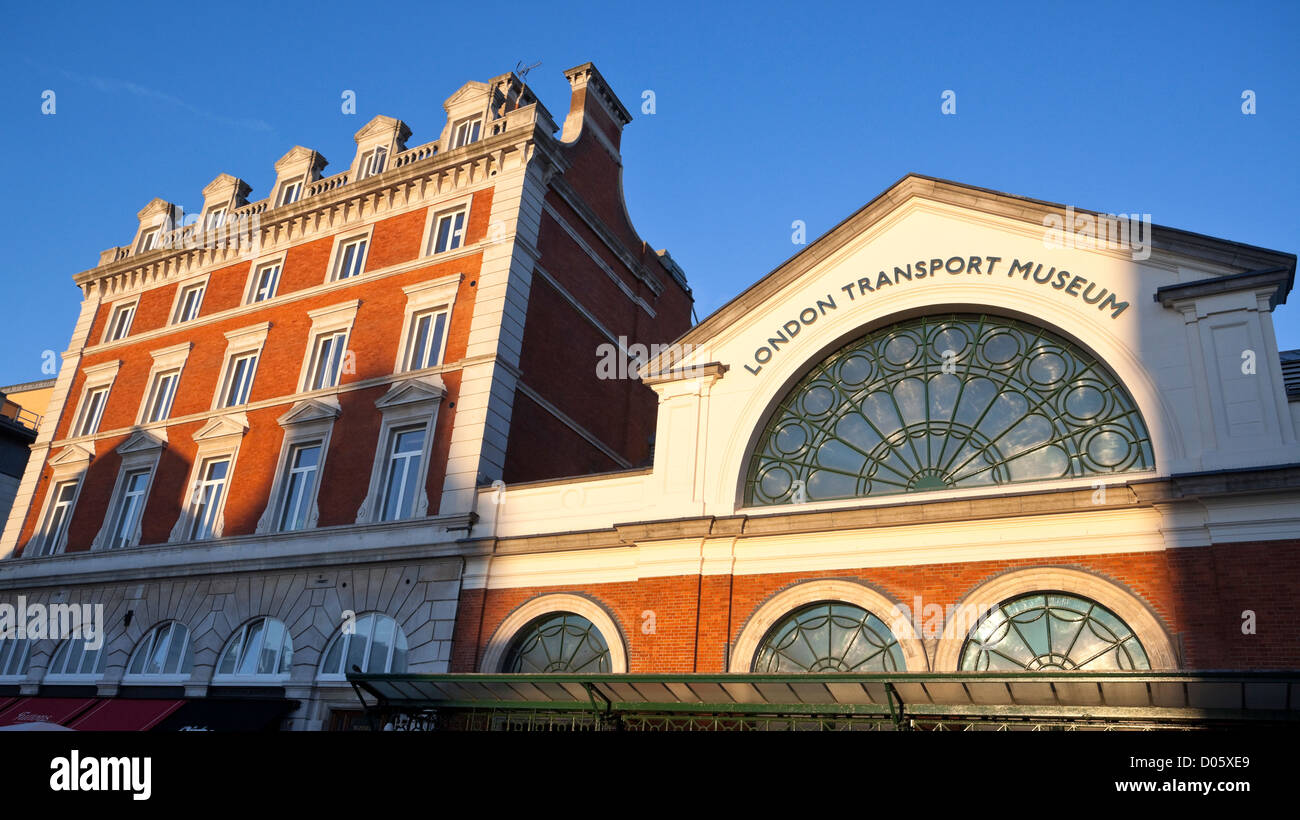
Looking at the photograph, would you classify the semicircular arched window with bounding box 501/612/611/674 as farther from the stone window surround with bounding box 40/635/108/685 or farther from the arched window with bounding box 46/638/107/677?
the arched window with bounding box 46/638/107/677

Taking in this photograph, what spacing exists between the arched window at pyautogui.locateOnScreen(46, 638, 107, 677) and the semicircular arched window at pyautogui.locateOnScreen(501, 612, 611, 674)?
39.4ft

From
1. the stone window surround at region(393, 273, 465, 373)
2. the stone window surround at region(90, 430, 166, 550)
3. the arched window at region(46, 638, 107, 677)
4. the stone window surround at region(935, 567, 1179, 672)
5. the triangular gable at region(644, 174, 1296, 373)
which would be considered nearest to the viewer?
the stone window surround at region(935, 567, 1179, 672)

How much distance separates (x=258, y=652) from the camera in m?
21.2

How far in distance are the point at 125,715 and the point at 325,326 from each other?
1015 cm

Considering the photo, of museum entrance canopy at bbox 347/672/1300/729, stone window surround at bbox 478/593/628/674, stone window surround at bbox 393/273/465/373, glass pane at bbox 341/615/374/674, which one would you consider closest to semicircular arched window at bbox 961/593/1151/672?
museum entrance canopy at bbox 347/672/1300/729

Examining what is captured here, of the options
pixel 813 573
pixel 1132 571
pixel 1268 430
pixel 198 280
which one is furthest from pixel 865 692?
pixel 198 280

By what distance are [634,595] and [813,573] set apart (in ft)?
11.2
